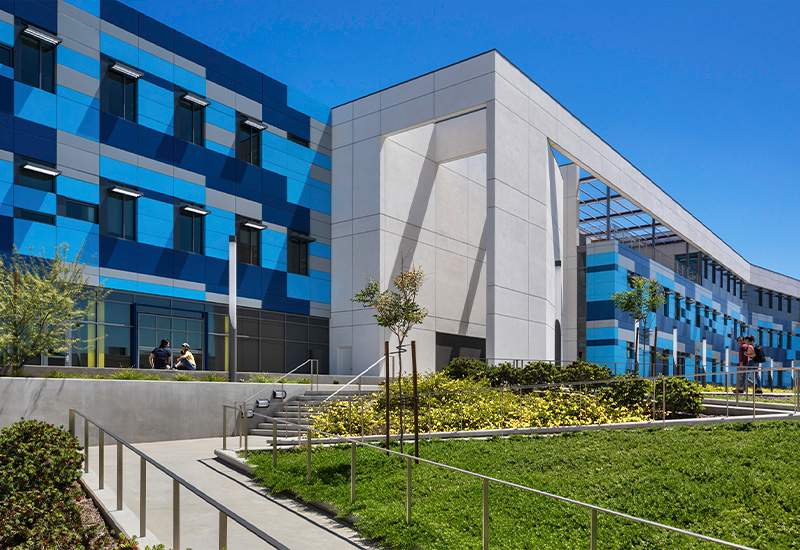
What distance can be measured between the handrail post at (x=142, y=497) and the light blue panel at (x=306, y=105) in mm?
25980

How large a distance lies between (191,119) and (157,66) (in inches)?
93.4

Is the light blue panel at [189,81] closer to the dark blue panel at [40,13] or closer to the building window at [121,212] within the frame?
the dark blue panel at [40,13]

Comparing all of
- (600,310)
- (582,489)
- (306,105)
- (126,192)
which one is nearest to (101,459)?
(582,489)

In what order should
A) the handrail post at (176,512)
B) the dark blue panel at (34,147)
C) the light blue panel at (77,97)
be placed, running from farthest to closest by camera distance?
1. the light blue panel at (77,97)
2. the dark blue panel at (34,147)
3. the handrail post at (176,512)

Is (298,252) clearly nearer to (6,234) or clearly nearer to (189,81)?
(189,81)

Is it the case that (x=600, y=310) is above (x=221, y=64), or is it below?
below

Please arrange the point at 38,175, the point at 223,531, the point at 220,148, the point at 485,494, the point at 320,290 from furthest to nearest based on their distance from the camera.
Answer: the point at 320,290 < the point at 220,148 < the point at 38,175 < the point at 485,494 < the point at 223,531

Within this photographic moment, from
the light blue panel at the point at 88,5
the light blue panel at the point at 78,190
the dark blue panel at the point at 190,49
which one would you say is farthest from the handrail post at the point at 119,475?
the dark blue panel at the point at 190,49

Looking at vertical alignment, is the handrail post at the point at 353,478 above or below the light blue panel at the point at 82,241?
below

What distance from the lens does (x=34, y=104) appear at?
2295 centimetres

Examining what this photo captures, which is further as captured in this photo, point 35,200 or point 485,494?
point 35,200

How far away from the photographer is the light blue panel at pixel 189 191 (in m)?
27.2

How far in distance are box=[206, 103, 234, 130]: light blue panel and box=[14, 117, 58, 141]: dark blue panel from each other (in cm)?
664

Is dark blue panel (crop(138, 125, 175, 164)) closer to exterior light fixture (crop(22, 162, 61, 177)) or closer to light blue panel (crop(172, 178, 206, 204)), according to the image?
light blue panel (crop(172, 178, 206, 204))
